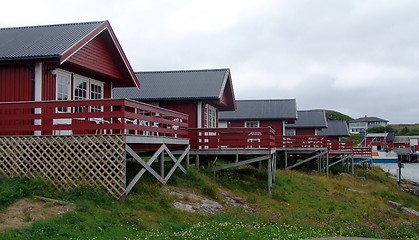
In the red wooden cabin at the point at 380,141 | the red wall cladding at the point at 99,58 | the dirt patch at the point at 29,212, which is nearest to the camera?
the dirt patch at the point at 29,212

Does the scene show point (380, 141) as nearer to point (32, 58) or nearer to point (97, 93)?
point (97, 93)

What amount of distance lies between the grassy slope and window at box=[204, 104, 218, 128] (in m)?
5.51

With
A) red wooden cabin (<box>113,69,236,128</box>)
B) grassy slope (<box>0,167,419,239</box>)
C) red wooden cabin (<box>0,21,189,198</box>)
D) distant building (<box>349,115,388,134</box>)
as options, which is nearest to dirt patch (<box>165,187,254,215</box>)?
grassy slope (<box>0,167,419,239</box>)

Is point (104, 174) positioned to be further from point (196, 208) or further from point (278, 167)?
point (278, 167)

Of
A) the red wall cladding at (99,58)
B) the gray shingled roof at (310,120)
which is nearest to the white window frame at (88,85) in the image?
the red wall cladding at (99,58)

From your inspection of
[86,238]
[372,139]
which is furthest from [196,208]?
[372,139]

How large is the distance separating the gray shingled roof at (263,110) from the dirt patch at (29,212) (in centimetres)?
3277

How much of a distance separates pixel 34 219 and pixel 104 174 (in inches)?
108

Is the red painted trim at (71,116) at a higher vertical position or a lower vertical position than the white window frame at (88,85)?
lower

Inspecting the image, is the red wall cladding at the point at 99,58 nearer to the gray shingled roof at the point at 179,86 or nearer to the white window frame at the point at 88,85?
the white window frame at the point at 88,85

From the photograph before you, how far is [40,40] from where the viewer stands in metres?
17.0

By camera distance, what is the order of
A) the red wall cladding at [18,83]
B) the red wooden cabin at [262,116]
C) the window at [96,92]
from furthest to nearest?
the red wooden cabin at [262,116] < the window at [96,92] < the red wall cladding at [18,83]

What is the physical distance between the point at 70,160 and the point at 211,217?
4275 millimetres

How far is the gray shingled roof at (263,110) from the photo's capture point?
146ft
